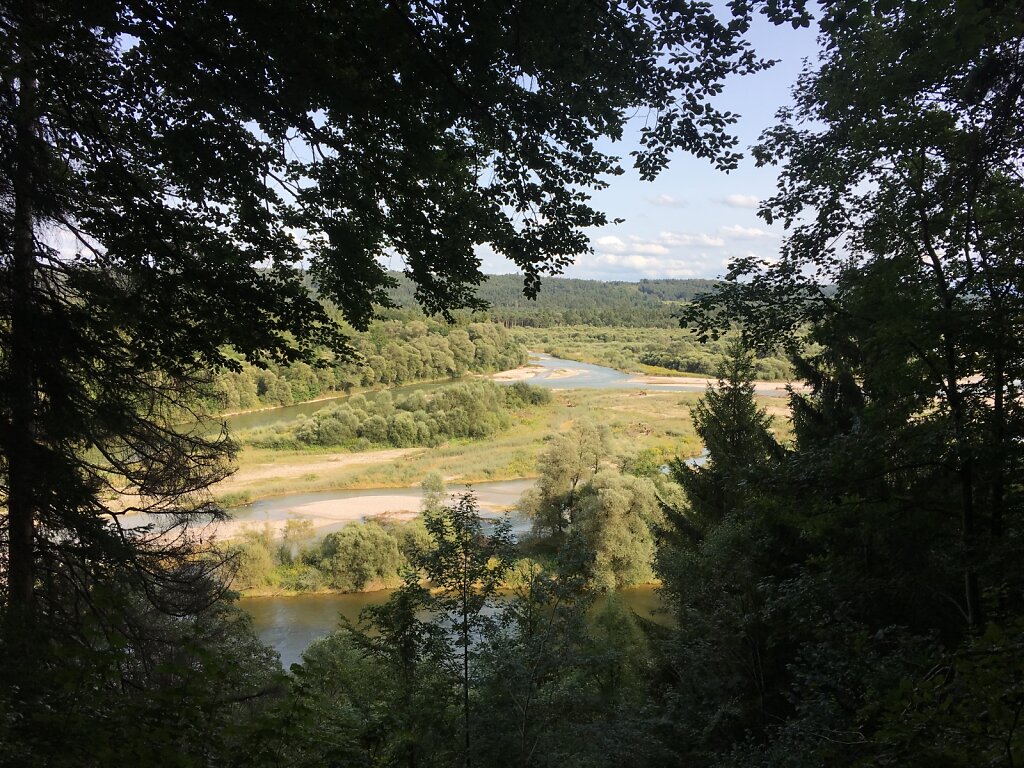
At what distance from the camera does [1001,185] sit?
427 cm

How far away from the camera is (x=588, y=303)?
133875 mm

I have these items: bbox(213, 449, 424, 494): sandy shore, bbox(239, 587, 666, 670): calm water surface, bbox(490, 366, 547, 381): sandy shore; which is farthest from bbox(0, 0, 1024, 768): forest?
bbox(490, 366, 547, 381): sandy shore

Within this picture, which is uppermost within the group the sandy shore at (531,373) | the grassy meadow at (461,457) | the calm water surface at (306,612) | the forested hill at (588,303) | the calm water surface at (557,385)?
the forested hill at (588,303)

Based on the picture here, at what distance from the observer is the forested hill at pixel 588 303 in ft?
328

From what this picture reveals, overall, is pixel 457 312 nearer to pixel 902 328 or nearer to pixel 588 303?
pixel 902 328

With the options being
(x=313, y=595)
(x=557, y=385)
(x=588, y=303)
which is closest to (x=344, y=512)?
(x=313, y=595)

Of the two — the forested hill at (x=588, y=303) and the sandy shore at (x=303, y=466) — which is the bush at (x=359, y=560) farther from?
the forested hill at (x=588, y=303)

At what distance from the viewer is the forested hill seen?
100m

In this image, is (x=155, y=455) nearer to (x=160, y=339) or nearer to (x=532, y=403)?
(x=160, y=339)

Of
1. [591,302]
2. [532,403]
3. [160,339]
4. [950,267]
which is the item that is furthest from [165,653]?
[591,302]

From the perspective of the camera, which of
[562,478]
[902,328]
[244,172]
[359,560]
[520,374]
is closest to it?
[244,172]

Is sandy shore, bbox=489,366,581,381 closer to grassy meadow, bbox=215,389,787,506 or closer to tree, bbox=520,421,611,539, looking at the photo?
grassy meadow, bbox=215,389,787,506

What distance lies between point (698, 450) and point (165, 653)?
30557 mm

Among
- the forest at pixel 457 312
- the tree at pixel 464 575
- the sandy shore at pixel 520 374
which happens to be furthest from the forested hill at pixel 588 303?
the forest at pixel 457 312
